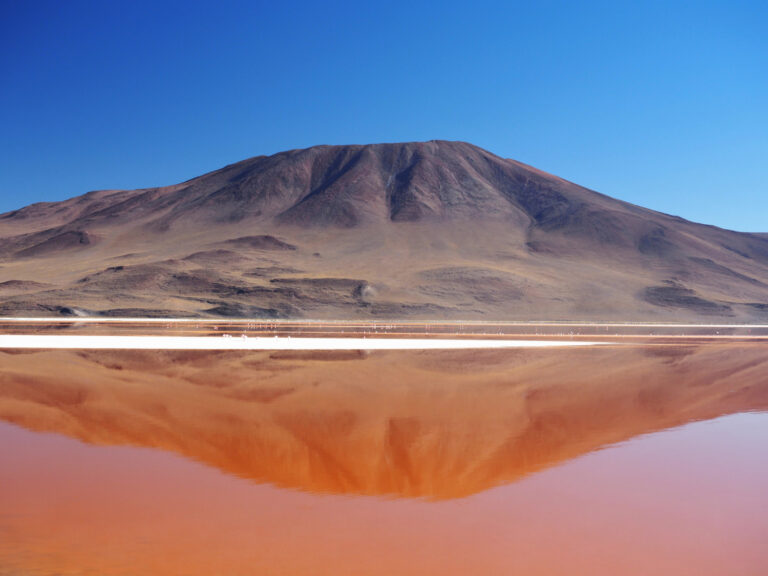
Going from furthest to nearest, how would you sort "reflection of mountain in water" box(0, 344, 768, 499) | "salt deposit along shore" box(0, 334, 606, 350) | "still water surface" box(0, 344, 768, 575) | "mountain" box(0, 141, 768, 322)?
"mountain" box(0, 141, 768, 322) → "salt deposit along shore" box(0, 334, 606, 350) → "reflection of mountain in water" box(0, 344, 768, 499) → "still water surface" box(0, 344, 768, 575)

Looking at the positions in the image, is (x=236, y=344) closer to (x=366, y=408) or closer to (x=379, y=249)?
(x=366, y=408)

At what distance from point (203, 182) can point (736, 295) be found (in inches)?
3993

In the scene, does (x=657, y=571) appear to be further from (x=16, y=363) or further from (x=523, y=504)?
(x=16, y=363)

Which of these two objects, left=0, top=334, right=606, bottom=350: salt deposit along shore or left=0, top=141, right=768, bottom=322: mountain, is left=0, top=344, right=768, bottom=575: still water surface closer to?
left=0, top=334, right=606, bottom=350: salt deposit along shore

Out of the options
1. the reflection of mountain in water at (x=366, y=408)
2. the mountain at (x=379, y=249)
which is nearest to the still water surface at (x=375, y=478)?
the reflection of mountain in water at (x=366, y=408)

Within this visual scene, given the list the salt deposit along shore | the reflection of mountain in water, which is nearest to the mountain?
the salt deposit along shore

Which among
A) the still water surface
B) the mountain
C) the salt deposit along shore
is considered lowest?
the still water surface

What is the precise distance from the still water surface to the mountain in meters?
54.9

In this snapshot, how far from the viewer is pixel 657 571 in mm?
5465

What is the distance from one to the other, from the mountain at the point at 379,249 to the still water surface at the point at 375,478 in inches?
2163

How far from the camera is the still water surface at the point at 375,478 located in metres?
5.68

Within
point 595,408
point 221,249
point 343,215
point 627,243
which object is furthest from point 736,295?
point 595,408

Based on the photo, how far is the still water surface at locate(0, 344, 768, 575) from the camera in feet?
18.6

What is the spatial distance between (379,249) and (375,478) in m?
88.1
